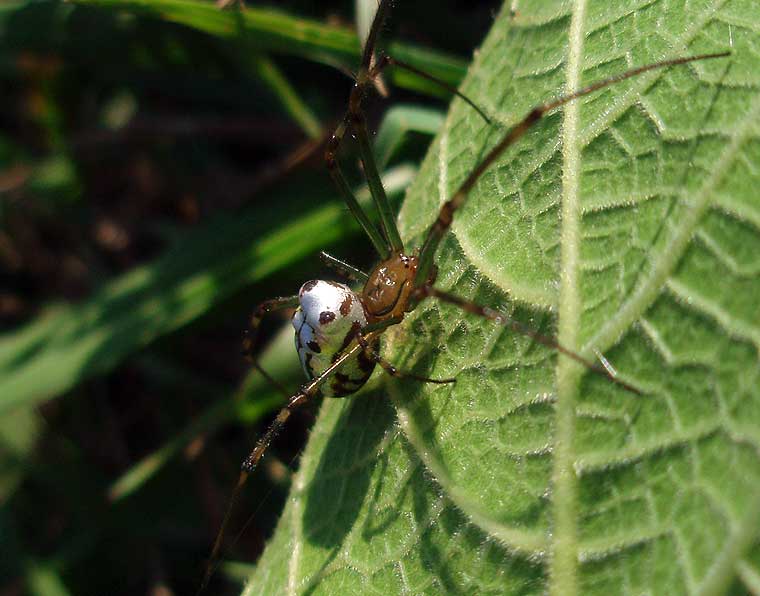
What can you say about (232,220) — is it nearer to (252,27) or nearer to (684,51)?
(252,27)

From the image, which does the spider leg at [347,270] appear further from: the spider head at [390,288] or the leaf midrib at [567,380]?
the leaf midrib at [567,380]

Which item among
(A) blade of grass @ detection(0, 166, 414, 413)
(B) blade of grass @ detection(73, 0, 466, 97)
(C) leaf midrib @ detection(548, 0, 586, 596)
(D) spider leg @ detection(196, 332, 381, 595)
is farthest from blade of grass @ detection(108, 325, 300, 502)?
(C) leaf midrib @ detection(548, 0, 586, 596)

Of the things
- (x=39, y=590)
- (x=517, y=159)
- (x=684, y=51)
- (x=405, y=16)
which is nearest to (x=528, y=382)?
(x=517, y=159)

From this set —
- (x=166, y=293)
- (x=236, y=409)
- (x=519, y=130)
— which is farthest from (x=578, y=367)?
(x=166, y=293)

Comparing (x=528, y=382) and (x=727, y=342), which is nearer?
(x=727, y=342)

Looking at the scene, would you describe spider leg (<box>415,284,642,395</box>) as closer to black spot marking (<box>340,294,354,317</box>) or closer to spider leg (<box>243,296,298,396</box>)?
black spot marking (<box>340,294,354,317</box>)

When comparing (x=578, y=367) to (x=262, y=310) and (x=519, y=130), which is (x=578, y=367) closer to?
Result: (x=519, y=130)
